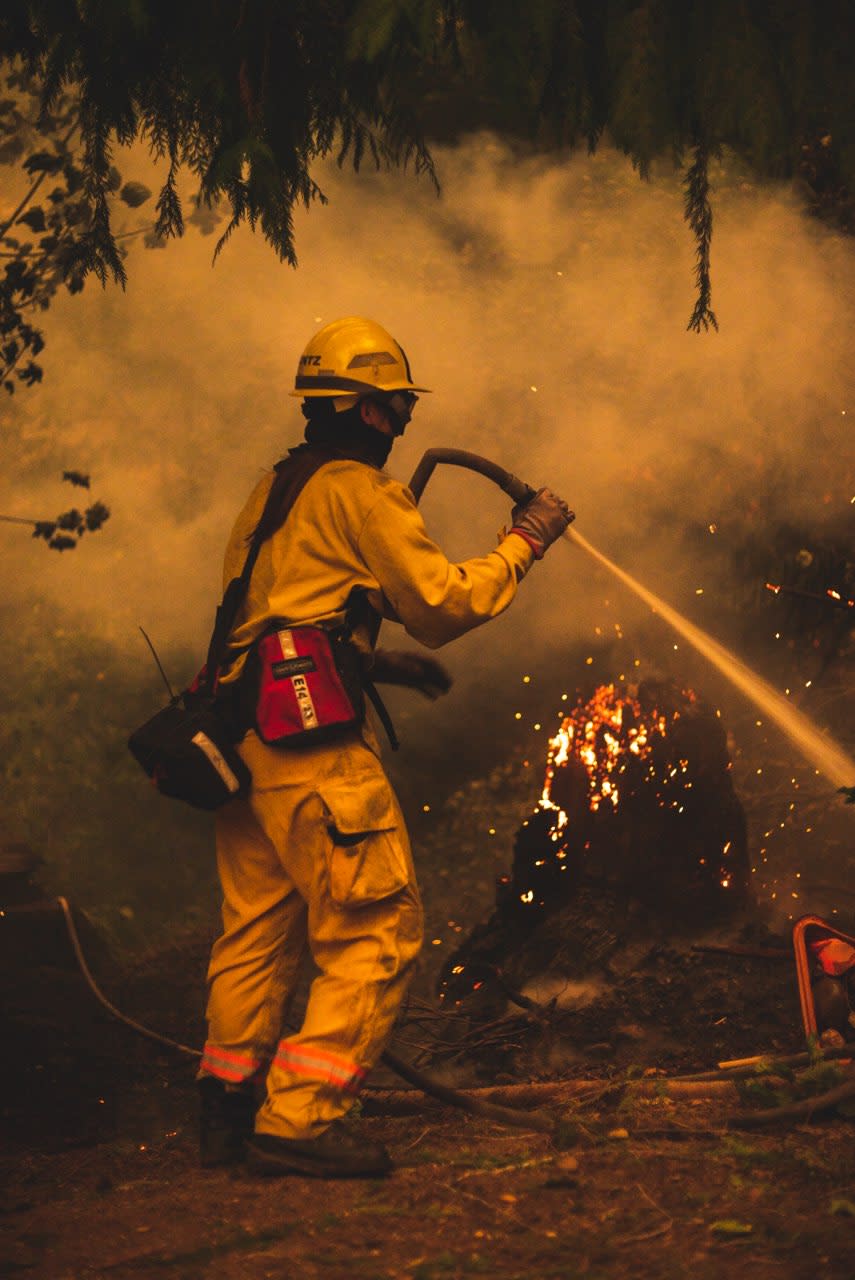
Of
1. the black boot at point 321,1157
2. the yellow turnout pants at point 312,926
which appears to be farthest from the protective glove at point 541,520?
the black boot at point 321,1157

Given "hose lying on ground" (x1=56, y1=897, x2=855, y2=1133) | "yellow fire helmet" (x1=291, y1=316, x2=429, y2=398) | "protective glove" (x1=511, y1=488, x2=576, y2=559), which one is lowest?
"hose lying on ground" (x1=56, y1=897, x2=855, y2=1133)

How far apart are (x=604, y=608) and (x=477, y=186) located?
298cm

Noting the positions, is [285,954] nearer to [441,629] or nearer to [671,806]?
[441,629]

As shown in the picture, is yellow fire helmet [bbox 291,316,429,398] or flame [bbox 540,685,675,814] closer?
yellow fire helmet [bbox 291,316,429,398]

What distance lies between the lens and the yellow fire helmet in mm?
3520

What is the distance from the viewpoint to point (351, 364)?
3.53 meters

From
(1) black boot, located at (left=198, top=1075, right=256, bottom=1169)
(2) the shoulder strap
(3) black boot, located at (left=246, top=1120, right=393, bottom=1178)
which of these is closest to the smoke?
(2) the shoulder strap

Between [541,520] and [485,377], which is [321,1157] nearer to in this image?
[541,520]

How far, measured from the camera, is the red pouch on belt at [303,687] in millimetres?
3260

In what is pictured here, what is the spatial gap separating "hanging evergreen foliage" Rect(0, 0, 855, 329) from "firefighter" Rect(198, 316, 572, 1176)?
0.57 meters

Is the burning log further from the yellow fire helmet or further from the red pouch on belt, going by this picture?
the yellow fire helmet

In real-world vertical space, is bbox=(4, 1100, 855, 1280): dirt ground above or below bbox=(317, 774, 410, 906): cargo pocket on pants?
below

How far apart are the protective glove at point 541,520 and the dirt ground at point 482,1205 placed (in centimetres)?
150

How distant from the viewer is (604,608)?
777 centimetres
